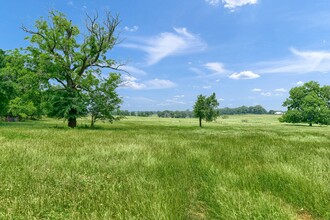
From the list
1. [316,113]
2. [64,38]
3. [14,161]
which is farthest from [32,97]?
[316,113]

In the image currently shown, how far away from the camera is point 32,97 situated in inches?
1153

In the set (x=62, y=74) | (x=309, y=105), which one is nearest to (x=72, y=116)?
(x=62, y=74)

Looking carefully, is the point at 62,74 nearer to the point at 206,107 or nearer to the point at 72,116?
the point at 72,116

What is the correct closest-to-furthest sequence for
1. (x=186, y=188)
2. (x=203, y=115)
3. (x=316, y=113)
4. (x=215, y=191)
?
1. (x=215, y=191)
2. (x=186, y=188)
3. (x=203, y=115)
4. (x=316, y=113)

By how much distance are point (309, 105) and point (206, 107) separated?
132 ft

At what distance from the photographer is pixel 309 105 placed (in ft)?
238

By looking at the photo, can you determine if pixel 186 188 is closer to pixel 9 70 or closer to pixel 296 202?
pixel 296 202

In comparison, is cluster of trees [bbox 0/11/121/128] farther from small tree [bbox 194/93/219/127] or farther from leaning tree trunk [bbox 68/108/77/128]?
small tree [bbox 194/93/219/127]

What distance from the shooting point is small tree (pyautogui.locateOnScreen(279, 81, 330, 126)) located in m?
70.4

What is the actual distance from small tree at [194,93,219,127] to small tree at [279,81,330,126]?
1320 inches

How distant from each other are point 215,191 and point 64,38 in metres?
30.4

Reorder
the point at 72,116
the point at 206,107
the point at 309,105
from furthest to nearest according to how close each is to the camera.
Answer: the point at 309,105 → the point at 206,107 → the point at 72,116

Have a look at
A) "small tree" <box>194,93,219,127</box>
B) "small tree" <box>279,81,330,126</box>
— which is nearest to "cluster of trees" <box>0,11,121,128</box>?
"small tree" <box>194,93,219,127</box>

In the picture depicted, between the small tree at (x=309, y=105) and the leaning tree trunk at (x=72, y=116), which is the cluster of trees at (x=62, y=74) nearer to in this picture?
the leaning tree trunk at (x=72, y=116)
